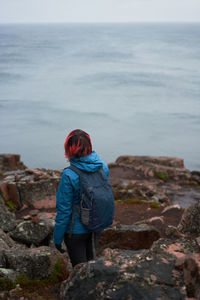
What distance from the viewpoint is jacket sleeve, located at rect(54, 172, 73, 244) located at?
4223mm

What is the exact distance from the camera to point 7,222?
26.2ft

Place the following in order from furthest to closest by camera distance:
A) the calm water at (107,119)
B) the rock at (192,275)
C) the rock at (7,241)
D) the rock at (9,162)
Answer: the calm water at (107,119), the rock at (9,162), the rock at (7,241), the rock at (192,275)

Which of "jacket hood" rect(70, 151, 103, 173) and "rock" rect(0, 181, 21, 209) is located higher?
"jacket hood" rect(70, 151, 103, 173)

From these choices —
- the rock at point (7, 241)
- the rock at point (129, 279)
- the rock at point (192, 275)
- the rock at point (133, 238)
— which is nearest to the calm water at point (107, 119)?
the rock at point (7, 241)

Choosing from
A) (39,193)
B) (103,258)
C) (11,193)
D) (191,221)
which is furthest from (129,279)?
(11,193)

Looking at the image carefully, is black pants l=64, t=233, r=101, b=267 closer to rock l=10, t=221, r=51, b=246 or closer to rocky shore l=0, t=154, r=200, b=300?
Result: rocky shore l=0, t=154, r=200, b=300

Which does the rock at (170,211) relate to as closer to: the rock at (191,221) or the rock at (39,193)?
the rock at (39,193)

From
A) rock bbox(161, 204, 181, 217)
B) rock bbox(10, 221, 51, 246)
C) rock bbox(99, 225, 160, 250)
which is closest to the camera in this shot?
rock bbox(99, 225, 160, 250)

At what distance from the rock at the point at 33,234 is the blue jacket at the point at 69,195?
10.4ft

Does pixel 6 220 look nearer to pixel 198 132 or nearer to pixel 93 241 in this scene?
pixel 93 241

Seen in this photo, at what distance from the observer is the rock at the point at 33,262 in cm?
541

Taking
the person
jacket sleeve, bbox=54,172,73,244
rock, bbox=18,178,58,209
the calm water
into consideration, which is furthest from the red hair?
the calm water

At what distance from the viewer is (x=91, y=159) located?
4359mm

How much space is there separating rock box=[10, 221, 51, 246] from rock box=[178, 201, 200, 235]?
2.87m
